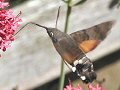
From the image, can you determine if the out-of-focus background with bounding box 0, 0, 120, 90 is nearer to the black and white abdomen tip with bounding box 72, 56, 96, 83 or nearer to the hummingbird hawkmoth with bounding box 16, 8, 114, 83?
the hummingbird hawkmoth with bounding box 16, 8, 114, 83

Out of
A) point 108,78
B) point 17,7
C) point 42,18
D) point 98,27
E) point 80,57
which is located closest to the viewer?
point 80,57

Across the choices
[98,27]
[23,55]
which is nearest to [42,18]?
[23,55]

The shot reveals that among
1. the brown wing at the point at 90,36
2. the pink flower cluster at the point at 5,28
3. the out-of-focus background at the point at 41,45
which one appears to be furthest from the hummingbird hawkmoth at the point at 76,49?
the out-of-focus background at the point at 41,45

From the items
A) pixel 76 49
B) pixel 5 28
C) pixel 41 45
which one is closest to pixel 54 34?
pixel 76 49

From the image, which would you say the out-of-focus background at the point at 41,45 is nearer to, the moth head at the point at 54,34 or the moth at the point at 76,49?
the moth at the point at 76,49

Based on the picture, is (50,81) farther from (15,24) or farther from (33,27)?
(15,24)

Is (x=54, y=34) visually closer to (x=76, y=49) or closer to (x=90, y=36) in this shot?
(x=76, y=49)
